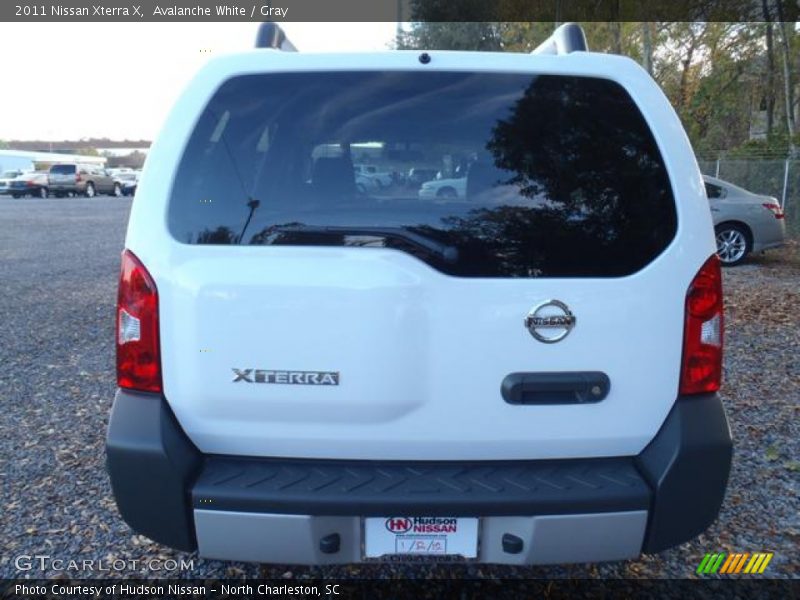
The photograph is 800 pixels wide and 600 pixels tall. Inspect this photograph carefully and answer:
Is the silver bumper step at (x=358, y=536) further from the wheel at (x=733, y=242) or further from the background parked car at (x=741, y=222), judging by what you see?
the wheel at (x=733, y=242)

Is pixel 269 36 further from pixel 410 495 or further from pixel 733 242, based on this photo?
pixel 733 242

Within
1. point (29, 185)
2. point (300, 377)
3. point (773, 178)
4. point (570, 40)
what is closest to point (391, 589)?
point (300, 377)

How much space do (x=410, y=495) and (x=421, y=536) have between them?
0.17 metres

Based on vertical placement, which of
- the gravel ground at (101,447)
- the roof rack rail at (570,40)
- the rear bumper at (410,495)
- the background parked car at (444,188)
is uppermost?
the roof rack rail at (570,40)

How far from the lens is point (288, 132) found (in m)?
2.05

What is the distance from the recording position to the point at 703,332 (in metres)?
1.95

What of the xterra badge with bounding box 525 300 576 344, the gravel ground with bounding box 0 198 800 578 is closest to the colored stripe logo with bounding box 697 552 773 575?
the gravel ground with bounding box 0 198 800 578

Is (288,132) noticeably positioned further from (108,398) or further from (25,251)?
(25,251)

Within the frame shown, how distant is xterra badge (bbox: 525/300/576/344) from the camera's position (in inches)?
72.5

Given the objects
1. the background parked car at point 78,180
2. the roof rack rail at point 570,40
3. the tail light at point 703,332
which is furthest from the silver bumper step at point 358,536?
the background parked car at point 78,180

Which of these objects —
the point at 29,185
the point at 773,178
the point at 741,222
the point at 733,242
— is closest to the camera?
the point at 741,222

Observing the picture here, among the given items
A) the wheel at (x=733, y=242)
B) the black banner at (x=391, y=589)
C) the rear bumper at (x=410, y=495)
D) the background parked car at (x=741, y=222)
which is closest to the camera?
the rear bumper at (x=410, y=495)

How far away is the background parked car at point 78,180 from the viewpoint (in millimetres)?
35406

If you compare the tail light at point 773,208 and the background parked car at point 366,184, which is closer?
the background parked car at point 366,184
